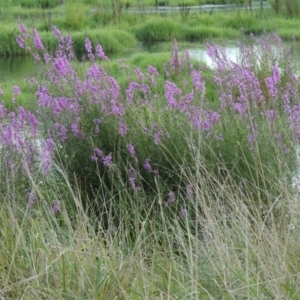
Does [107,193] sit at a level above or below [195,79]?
below

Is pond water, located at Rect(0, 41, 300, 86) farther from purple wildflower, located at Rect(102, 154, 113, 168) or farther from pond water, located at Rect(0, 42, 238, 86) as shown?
purple wildflower, located at Rect(102, 154, 113, 168)

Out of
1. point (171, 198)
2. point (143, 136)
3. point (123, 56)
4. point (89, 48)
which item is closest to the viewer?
point (171, 198)

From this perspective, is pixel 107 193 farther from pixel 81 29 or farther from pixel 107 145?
pixel 81 29

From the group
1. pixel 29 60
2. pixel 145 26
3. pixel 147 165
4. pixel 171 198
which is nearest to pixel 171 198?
pixel 171 198

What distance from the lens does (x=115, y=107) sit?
4301mm

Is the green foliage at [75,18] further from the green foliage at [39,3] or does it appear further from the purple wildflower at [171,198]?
the purple wildflower at [171,198]

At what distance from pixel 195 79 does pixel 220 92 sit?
0.41 m

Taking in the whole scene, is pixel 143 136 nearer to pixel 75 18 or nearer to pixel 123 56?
pixel 123 56

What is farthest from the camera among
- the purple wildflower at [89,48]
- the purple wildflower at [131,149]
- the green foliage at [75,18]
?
the green foliage at [75,18]

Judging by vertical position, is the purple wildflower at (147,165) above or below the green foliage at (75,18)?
above

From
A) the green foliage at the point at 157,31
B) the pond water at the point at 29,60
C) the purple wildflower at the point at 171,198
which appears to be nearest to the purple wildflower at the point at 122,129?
the purple wildflower at the point at 171,198

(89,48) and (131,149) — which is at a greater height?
(89,48)

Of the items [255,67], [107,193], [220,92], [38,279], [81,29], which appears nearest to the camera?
[38,279]

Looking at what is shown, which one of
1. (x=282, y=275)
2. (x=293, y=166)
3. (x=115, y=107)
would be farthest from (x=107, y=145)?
(x=282, y=275)
